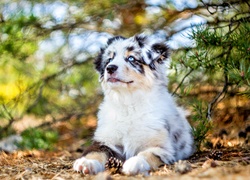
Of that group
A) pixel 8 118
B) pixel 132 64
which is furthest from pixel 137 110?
pixel 8 118

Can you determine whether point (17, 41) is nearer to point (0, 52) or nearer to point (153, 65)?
point (0, 52)

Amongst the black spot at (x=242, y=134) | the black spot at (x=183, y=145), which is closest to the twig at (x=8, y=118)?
the black spot at (x=183, y=145)

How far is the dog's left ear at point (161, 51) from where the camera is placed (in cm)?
448

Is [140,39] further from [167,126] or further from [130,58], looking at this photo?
[167,126]

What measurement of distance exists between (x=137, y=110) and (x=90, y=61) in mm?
2791

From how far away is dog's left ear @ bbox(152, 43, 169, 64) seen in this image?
448cm

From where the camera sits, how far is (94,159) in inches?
148

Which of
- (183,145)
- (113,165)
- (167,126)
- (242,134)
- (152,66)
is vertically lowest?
(242,134)

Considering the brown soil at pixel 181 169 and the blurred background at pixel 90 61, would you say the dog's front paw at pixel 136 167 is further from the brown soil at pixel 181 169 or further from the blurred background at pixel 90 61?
the blurred background at pixel 90 61

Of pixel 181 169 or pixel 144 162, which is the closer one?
pixel 181 169

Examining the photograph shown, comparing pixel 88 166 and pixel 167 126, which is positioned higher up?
pixel 167 126

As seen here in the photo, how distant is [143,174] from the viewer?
3.36m

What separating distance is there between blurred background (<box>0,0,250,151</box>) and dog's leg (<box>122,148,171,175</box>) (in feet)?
3.24

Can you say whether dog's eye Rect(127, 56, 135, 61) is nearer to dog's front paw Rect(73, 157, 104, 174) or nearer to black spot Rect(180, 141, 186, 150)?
black spot Rect(180, 141, 186, 150)
